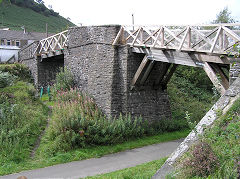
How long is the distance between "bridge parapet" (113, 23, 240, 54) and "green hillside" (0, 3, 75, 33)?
49.3 metres

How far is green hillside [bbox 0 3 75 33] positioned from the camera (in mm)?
62156

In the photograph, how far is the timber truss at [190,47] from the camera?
803cm

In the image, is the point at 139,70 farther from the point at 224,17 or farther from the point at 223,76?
the point at 224,17

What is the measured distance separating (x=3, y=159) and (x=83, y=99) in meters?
5.34

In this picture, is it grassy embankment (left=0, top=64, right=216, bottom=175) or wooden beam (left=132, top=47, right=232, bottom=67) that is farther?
grassy embankment (left=0, top=64, right=216, bottom=175)

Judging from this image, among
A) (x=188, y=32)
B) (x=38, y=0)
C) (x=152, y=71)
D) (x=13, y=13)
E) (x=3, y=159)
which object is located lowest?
(x=3, y=159)

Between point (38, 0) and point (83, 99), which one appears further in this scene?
point (38, 0)

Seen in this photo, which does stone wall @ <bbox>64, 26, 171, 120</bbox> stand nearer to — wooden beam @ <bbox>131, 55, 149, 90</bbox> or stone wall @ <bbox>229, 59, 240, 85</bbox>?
wooden beam @ <bbox>131, 55, 149, 90</bbox>

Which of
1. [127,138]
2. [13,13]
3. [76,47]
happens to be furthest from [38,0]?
[127,138]

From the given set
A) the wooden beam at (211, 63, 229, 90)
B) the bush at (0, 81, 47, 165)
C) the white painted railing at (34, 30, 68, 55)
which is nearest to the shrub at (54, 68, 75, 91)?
the bush at (0, 81, 47, 165)

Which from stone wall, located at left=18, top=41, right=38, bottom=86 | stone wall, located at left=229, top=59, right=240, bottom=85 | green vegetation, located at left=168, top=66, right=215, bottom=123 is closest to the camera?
stone wall, located at left=229, top=59, right=240, bottom=85

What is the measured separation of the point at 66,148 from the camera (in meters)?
10.7

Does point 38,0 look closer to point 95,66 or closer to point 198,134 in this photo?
point 95,66

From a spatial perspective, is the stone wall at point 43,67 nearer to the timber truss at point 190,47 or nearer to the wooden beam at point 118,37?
the wooden beam at point 118,37
